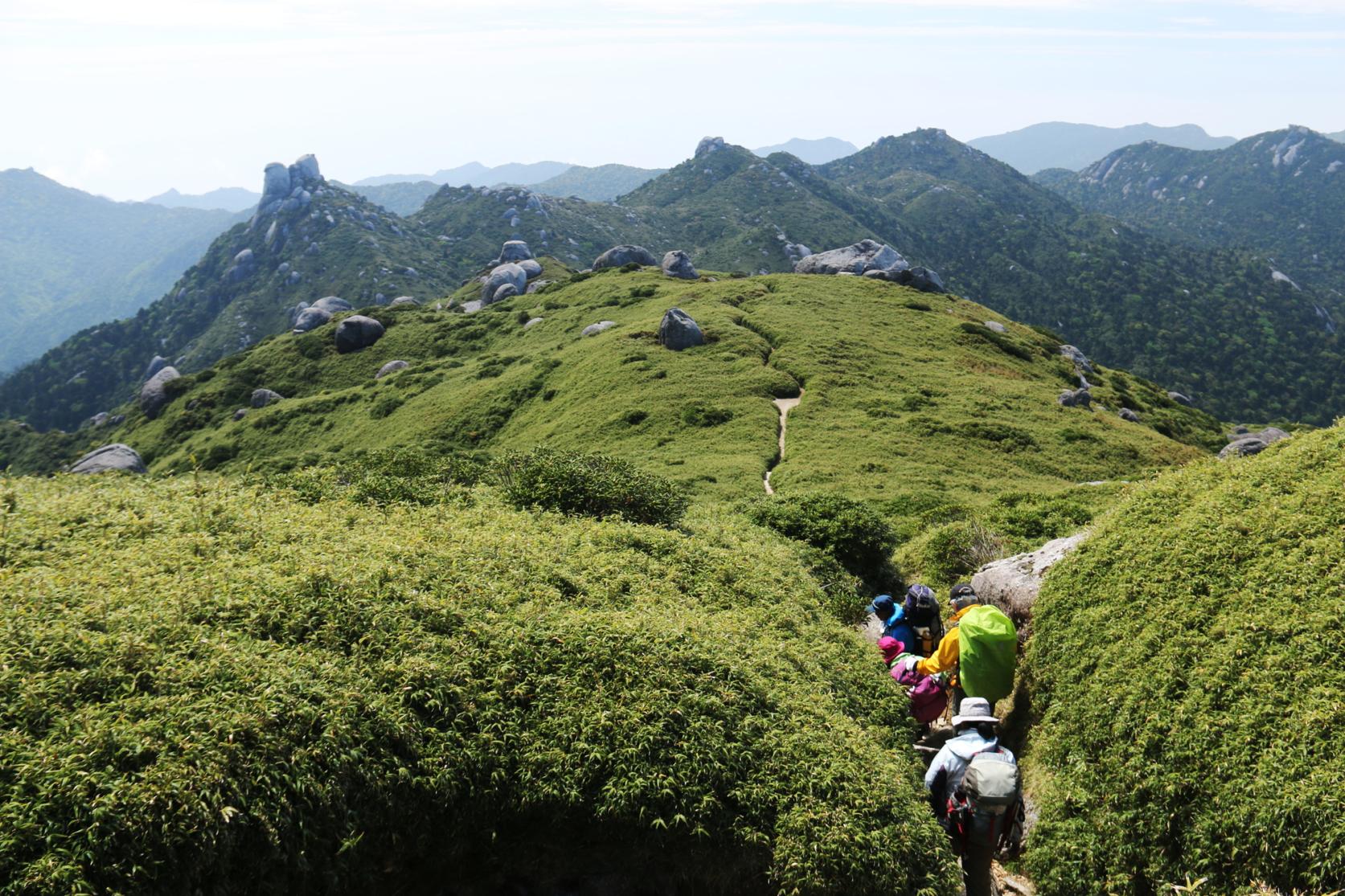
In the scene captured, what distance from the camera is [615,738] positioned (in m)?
9.48

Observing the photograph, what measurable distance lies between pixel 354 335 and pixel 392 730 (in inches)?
3933

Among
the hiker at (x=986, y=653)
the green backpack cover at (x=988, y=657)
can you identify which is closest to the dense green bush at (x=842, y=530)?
the hiker at (x=986, y=653)

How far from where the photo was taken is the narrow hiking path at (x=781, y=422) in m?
40.5

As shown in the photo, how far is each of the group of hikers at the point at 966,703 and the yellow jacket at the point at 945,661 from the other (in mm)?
15

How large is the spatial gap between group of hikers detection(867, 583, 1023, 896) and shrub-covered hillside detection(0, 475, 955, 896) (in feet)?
2.06

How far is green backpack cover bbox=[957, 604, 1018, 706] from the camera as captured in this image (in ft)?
43.4

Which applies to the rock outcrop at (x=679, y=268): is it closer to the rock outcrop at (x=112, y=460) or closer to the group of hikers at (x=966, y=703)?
the rock outcrop at (x=112, y=460)

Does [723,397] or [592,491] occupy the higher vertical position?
[592,491]

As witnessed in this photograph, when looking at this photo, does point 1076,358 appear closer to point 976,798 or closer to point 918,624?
point 918,624

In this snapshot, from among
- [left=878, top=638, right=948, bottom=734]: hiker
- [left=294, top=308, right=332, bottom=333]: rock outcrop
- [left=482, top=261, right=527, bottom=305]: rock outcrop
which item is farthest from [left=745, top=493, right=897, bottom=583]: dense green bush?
[left=294, top=308, right=332, bottom=333]: rock outcrop

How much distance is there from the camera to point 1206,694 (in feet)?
32.6

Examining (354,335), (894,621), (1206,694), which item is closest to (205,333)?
(354,335)

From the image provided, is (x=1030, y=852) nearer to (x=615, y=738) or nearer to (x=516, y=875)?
(x=615, y=738)

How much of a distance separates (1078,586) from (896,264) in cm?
9463
